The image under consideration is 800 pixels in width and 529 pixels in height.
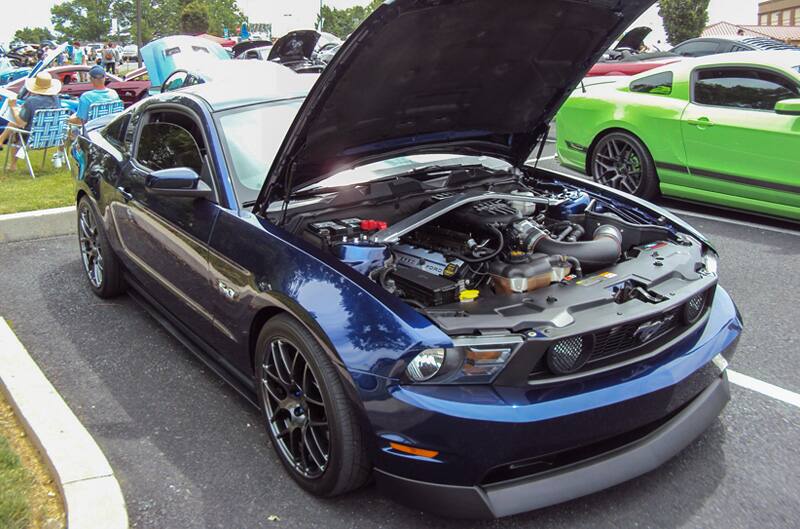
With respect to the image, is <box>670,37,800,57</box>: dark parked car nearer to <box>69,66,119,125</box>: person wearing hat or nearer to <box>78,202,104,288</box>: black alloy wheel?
<box>69,66,119,125</box>: person wearing hat

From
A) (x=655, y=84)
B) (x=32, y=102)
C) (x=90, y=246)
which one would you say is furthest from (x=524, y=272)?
(x=32, y=102)

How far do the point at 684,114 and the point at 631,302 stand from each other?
450 cm

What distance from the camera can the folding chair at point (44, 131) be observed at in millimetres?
8781

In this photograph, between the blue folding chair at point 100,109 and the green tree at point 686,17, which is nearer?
the blue folding chair at point 100,109

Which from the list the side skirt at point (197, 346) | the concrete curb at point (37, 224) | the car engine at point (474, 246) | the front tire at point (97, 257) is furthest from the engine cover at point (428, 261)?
the concrete curb at point (37, 224)

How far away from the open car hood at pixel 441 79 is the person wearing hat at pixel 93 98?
6.93 meters

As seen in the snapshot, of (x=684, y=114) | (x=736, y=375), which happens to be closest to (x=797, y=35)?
(x=684, y=114)

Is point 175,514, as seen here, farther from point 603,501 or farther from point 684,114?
point 684,114

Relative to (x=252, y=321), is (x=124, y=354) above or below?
below

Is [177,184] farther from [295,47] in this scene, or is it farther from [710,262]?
[295,47]

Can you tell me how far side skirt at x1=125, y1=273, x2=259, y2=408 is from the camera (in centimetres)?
324

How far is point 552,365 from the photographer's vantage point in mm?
2449

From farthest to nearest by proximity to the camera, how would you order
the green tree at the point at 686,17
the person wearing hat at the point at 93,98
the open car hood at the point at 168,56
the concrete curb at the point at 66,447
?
1. the green tree at the point at 686,17
2. the open car hood at the point at 168,56
3. the person wearing hat at the point at 93,98
4. the concrete curb at the point at 66,447

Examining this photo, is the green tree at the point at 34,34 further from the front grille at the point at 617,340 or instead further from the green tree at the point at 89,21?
the front grille at the point at 617,340
